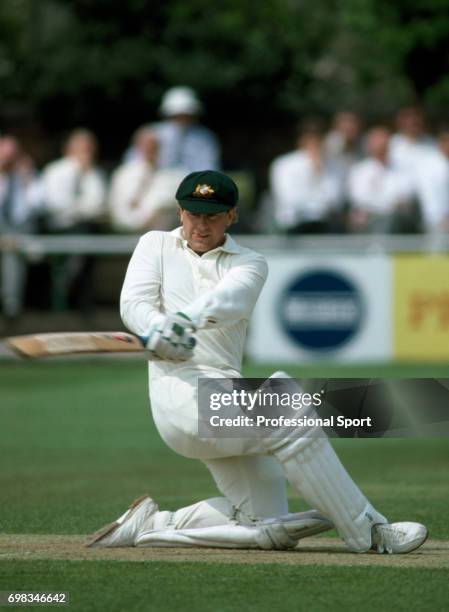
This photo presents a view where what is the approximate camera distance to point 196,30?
96.2 ft

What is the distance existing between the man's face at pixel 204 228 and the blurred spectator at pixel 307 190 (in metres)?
9.88

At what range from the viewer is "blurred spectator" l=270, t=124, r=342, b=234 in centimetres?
1692

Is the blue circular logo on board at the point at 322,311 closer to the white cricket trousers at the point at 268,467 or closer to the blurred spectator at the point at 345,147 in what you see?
the blurred spectator at the point at 345,147

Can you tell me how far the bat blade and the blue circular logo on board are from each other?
942 cm

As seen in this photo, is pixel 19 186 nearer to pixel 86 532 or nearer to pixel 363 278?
pixel 363 278

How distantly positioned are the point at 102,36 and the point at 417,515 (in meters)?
22.1

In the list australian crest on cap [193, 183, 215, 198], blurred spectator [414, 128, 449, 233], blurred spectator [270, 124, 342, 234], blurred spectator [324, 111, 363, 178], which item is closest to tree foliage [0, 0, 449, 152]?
blurred spectator [324, 111, 363, 178]

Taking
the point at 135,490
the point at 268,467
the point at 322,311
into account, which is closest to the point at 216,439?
the point at 268,467

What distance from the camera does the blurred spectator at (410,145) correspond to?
1723 cm

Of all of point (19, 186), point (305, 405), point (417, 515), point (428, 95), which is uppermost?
point (428, 95)

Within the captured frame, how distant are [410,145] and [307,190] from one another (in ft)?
4.24

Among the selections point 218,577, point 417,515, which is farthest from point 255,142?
point 218,577

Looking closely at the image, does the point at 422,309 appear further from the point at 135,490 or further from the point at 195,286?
the point at 195,286

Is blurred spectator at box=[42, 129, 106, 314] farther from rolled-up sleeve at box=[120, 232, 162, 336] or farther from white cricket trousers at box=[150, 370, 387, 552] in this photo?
white cricket trousers at box=[150, 370, 387, 552]
